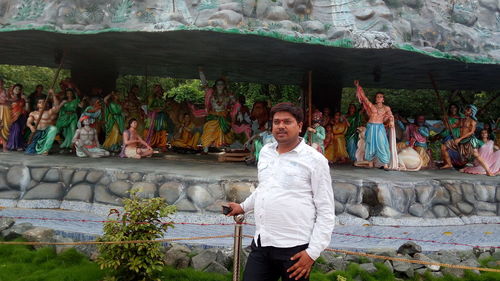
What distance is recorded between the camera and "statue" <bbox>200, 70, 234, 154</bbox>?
345 inches

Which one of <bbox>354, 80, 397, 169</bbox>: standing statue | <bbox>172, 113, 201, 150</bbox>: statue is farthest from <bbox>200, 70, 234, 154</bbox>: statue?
<bbox>354, 80, 397, 169</bbox>: standing statue

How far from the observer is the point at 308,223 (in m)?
2.20

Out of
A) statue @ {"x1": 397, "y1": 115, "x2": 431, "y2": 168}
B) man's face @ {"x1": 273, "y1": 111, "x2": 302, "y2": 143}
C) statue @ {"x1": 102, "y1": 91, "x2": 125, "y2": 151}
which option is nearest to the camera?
man's face @ {"x1": 273, "y1": 111, "x2": 302, "y2": 143}

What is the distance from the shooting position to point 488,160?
854cm

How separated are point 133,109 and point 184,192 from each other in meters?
4.70

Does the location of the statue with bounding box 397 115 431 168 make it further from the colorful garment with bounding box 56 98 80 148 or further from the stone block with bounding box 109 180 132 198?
the colorful garment with bounding box 56 98 80 148

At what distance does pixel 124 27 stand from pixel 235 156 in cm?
361

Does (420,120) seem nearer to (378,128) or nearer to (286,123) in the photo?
(378,128)

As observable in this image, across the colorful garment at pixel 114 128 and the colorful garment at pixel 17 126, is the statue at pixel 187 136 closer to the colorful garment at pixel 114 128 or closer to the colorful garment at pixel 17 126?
the colorful garment at pixel 114 128

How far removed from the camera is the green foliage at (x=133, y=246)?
355 centimetres

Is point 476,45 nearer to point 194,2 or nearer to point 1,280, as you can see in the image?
point 194,2

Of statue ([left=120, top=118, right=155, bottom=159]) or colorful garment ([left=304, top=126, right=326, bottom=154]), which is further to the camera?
statue ([left=120, top=118, right=155, bottom=159])

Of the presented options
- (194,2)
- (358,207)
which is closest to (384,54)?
(358,207)

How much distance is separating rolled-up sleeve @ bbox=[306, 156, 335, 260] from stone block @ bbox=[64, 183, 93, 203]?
5044mm
